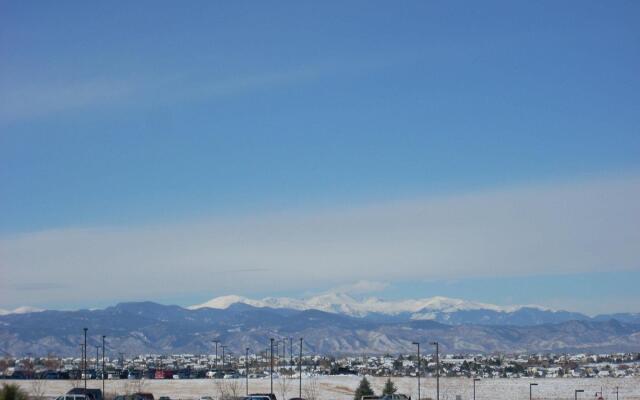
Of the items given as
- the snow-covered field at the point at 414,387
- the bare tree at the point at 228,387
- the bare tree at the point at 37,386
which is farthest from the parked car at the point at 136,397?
the snow-covered field at the point at 414,387

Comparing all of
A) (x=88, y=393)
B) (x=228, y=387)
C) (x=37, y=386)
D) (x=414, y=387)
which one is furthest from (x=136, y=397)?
(x=414, y=387)

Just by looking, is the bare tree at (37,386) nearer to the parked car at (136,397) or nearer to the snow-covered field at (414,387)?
the snow-covered field at (414,387)

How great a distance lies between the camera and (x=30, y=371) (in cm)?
14350

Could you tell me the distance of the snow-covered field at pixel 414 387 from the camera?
11641 cm

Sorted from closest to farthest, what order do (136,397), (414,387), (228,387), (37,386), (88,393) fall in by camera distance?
(136,397) < (88,393) < (37,386) < (228,387) < (414,387)

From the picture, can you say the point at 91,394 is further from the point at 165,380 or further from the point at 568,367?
the point at 568,367

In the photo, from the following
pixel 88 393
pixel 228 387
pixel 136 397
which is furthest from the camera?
pixel 228 387

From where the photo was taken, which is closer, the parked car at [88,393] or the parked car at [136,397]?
the parked car at [136,397]

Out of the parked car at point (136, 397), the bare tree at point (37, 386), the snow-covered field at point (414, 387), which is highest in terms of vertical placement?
the parked car at point (136, 397)

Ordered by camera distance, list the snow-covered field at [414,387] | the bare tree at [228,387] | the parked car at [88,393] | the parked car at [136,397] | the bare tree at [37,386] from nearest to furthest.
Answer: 1. the parked car at [136,397]
2. the parked car at [88,393]
3. the bare tree at [37,386]
4. the bare tree at [228,387]
5. the snow-covered field at [414,387]

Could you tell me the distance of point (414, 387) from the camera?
407 ft

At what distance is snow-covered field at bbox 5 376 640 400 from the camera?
11641 centimetres

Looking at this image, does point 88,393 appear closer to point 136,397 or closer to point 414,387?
point 136,397

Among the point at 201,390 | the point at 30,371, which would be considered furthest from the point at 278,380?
the point at 30,371
